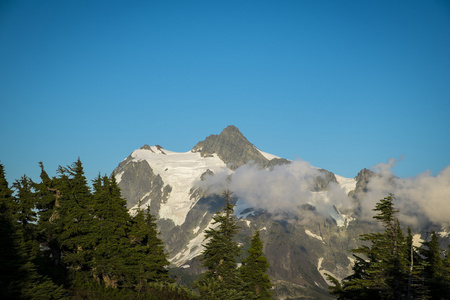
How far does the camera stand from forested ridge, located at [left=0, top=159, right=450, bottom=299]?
3991 cm

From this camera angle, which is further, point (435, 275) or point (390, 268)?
point (435, 275)

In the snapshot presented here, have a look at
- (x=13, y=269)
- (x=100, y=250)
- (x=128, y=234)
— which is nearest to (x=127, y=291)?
(x=100, y=250)

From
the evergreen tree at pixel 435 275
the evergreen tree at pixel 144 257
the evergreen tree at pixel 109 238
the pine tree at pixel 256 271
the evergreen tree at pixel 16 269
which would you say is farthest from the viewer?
the pine tree at pixel 256 271

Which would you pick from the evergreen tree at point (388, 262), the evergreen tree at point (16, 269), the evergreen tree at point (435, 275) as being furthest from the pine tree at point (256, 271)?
the evergreen tree at point (16, 269)

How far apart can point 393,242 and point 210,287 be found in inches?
631

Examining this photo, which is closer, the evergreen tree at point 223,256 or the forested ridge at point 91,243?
the forested ridge at point 91,243

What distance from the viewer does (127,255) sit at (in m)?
50.8

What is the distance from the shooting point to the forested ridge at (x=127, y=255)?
39906mm

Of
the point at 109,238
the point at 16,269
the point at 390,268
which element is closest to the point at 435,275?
the point at 390,268

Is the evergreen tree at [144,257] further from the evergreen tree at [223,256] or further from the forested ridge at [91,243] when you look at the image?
the evergreen tree at [223,256]

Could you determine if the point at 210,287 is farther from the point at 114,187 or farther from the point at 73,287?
the point at 114,187

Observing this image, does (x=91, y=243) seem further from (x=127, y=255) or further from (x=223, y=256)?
(x=223, y=256)

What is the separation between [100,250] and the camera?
47.6 m

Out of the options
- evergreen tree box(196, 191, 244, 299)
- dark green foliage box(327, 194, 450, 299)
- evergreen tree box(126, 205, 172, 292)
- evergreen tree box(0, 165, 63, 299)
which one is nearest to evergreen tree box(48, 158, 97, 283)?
evergreen tree box(126, 205, 172, 292)
